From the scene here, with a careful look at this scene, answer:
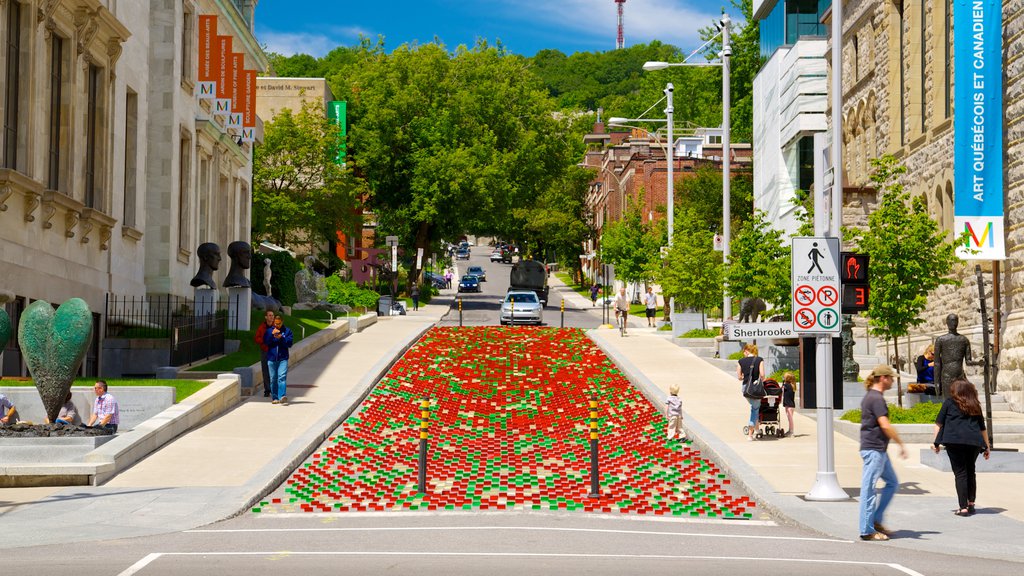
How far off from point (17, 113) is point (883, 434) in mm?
19986

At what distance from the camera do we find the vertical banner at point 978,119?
1088 inches

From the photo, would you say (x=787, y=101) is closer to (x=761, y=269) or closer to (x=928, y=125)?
(x=928, y=125)

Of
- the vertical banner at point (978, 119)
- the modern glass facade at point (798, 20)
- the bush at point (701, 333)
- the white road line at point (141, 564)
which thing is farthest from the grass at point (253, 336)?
the modern glass facade at point (798, 20)

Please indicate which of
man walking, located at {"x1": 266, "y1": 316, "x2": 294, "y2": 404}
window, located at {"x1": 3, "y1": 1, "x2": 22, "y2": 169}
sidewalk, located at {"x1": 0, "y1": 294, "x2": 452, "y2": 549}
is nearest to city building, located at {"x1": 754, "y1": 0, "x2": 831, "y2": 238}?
sidewalk, located at {"x1": 0, "y1": 294, "x2": 452, "y2": 549}

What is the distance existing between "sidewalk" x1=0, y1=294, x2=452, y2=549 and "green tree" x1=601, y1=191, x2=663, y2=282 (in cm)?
3646

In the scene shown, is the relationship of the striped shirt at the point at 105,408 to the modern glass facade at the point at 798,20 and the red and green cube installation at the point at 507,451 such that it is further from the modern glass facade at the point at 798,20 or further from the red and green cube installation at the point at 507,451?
the modern glass facade at the point at 798,20

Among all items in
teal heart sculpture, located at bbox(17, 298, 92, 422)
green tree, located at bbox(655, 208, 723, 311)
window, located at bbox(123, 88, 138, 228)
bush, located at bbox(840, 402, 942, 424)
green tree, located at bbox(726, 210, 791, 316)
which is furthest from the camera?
green tree, located at bbox(655, 208, 723, 311)

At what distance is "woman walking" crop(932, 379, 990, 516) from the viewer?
1591cm

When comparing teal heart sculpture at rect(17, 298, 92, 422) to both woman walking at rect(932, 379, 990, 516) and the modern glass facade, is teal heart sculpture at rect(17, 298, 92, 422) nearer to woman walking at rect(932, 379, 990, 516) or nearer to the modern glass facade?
woman walking at rect(932, 379, 990, 516)

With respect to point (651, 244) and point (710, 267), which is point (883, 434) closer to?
point (710, 267)

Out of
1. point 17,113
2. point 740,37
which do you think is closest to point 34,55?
point 17,113

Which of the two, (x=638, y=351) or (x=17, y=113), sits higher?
(x=17, y=113)

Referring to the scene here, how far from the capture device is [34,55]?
27.9 metres

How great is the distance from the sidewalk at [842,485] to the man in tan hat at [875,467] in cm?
32
